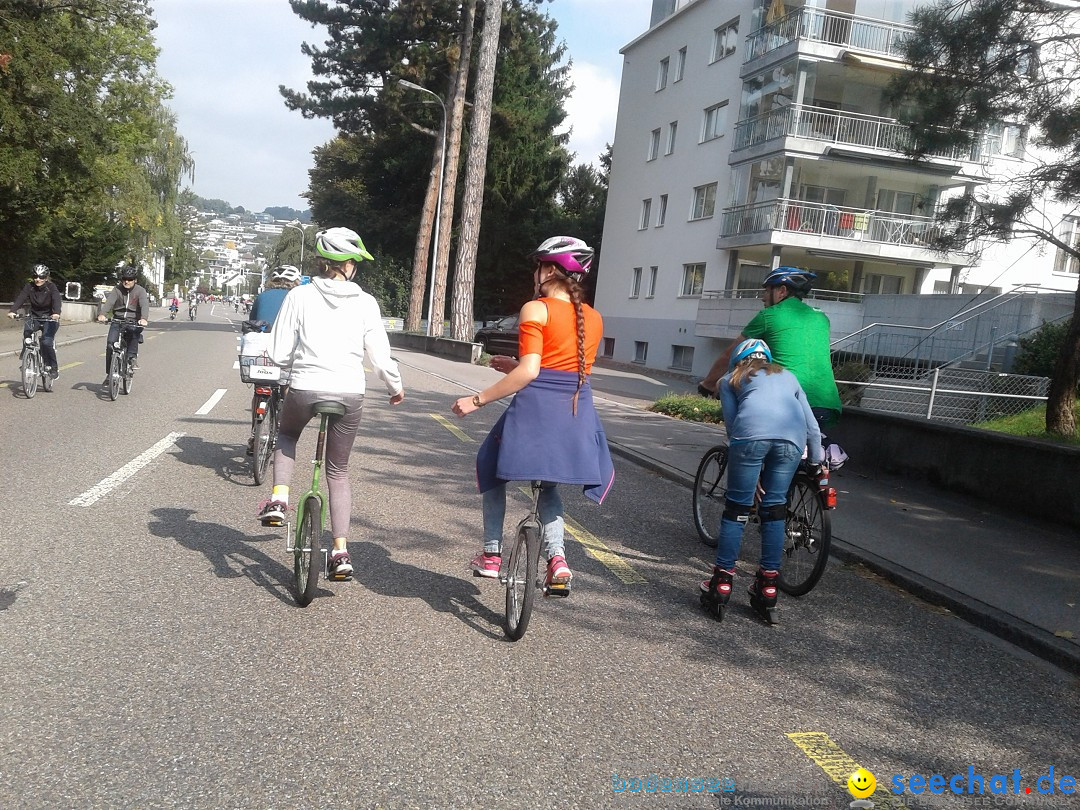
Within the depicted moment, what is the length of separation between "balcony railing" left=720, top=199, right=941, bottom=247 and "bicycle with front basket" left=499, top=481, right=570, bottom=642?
24458mm

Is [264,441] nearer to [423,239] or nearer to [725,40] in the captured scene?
[725,40]

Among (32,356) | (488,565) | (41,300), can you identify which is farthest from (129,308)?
(488,565)

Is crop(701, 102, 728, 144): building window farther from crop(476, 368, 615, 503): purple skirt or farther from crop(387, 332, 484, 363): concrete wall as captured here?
crop(476, 368, 615, 503): purple skirt

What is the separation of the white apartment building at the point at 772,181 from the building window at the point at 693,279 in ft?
0.24

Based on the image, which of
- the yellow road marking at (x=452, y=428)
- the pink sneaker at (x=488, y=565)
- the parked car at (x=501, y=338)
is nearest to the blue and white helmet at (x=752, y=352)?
the pink sneaker at (x=488, y=565)

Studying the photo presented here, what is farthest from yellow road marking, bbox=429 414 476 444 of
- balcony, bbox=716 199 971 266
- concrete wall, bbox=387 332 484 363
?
balcony, bbox=716 199 971 266

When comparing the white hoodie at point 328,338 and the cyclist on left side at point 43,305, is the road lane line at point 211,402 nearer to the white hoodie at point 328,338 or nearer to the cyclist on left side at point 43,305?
the cyclist on left side at point 43,305

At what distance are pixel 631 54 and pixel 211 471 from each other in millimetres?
35609

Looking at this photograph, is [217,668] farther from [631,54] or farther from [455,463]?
[631,54]

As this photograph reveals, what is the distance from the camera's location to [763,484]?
17.0 ft

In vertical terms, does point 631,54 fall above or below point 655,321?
above

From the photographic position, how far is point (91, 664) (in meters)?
3.76

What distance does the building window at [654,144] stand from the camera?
119ft

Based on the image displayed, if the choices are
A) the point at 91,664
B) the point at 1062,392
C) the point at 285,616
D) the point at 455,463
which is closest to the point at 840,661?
the point at 285,616
